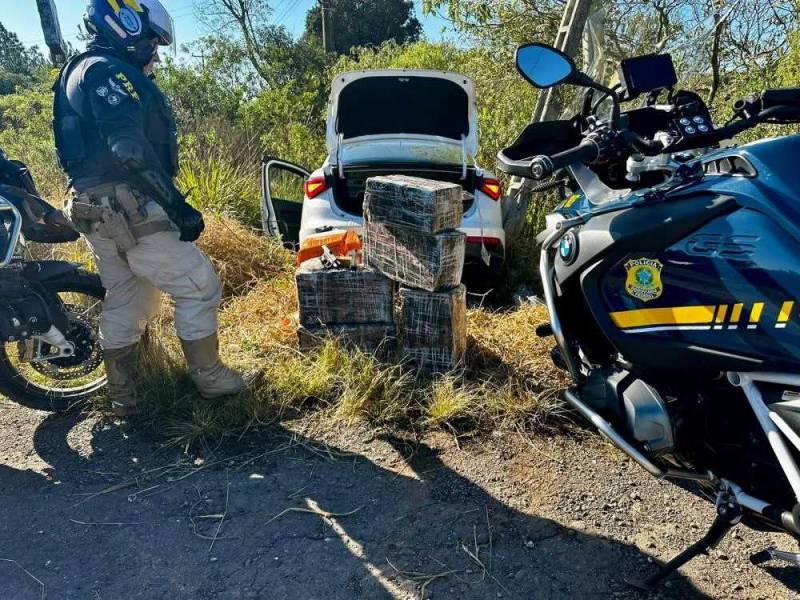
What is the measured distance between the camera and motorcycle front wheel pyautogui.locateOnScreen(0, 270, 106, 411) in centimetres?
331

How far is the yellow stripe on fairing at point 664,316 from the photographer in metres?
1.77

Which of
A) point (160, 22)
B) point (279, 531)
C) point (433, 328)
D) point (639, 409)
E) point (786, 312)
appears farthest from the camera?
point (433, 328)

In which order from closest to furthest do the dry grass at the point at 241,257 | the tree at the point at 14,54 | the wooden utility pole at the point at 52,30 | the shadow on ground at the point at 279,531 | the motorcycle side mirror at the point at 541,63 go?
the motorcycle side mirror at the point at 541,63 → the shadow on ground at the point at 279,531 → the dry grass at the point at 241,257 → the wooden utility pole at the point at 52,30 → the tree at the point at 14,54

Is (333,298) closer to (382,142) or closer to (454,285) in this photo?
(454,285)

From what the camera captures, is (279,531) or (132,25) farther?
(132,25)

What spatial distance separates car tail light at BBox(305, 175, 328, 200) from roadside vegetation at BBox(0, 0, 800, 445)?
775 mm

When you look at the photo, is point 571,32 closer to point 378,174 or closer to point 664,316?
point 378,174

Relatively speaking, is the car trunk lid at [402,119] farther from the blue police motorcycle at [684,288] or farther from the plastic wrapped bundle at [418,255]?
the blue police motorcycle at [684,288]

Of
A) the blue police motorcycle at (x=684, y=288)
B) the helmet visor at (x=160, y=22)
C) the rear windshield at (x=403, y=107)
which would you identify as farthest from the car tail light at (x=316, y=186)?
the blue police motorcycle at (x=684, y=288)

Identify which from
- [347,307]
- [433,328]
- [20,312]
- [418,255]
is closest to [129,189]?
[20,312]

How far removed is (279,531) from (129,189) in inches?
68.3

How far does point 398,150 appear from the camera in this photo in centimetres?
496

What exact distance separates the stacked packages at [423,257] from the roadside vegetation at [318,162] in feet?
0.65

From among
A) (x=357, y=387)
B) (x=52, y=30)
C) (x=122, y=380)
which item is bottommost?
(x=357, y=387)
